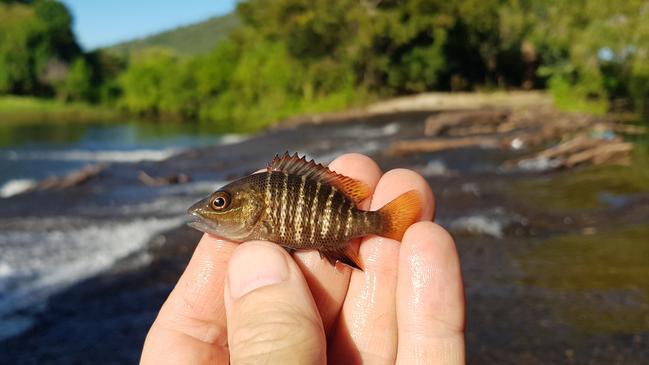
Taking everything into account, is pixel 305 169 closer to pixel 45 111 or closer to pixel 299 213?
pixel 299 213

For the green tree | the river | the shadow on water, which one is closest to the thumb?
the river

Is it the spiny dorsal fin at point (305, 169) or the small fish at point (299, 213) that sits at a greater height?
the spiny dorsal fin at point (305, 169)

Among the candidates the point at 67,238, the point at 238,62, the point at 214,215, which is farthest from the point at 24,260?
the point at 238,62

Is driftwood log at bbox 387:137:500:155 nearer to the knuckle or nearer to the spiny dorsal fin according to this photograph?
the spiny dorsal fin

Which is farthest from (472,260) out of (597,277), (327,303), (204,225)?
(204,225)

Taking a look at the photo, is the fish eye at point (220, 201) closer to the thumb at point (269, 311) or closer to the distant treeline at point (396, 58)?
the thumb at point (269, 311)

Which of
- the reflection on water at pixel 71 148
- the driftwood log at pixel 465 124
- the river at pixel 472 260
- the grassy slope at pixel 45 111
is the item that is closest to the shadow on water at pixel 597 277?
the river at pixel 472 260

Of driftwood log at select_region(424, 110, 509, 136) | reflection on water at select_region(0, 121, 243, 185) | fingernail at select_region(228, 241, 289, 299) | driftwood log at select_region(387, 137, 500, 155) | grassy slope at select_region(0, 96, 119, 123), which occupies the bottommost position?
grassy slope at select_region(0, 96, 119, 123)
